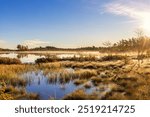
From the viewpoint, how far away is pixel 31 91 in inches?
529

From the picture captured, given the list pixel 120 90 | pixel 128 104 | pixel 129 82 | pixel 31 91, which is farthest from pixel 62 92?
pixel 128 104

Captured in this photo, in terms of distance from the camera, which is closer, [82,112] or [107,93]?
[82,112]

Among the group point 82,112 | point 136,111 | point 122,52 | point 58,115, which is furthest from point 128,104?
point 122,52

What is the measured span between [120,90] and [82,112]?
184 inches

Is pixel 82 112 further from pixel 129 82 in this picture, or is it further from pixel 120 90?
pixel 129 82

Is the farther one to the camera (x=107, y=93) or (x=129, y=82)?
(x=129, y=82)

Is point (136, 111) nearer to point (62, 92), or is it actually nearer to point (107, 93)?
point (107, 93)

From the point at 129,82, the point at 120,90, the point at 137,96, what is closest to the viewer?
the point at 137,96

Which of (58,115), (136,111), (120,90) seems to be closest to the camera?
(58,115)

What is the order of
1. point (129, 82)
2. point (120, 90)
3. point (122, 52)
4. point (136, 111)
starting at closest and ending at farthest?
point (136, 111), point (120, 90), point (129, 82), point (122, 52)

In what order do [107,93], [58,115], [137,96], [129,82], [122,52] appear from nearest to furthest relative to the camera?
1. [58,115]
2. [137,96]
3. [107,93]
4. [129,82]
5. [122,52]

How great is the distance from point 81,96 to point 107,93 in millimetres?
1115

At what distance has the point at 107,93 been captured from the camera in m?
12.0

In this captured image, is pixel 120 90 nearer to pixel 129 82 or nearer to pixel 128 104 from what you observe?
pixel 129 82
